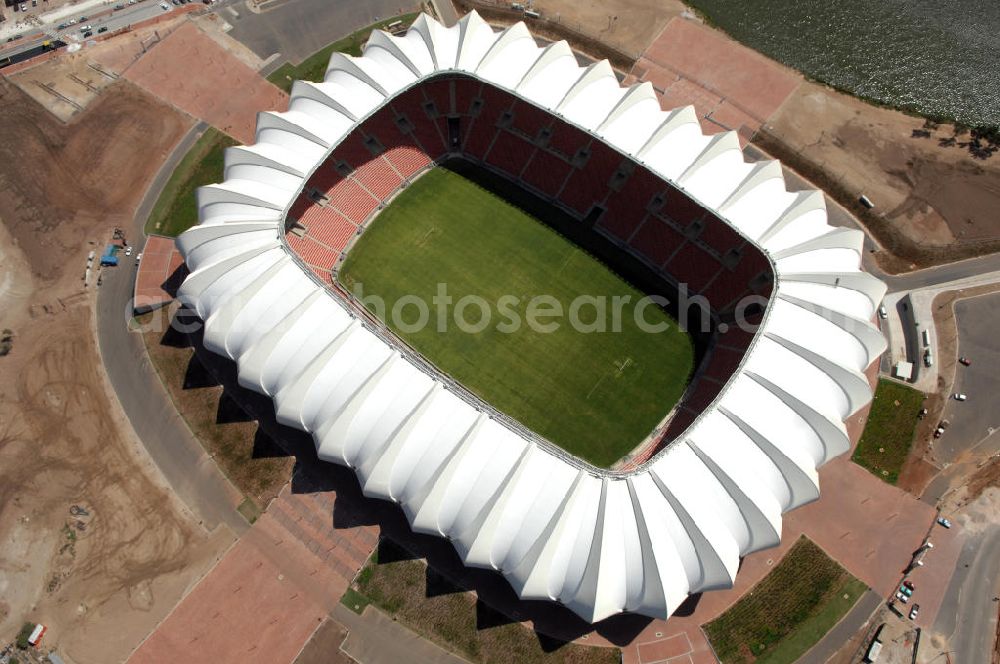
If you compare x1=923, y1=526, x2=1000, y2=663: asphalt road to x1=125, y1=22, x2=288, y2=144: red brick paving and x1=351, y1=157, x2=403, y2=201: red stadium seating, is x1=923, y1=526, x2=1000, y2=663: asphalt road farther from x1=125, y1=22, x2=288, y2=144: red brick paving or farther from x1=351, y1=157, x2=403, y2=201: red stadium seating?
x1=125, y1=22, x2=288, y2=144: red brick paving

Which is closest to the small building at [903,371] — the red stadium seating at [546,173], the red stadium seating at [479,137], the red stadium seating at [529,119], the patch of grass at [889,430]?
the patch of grass at [889,430]

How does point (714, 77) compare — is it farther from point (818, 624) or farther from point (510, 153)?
point (818, 624)

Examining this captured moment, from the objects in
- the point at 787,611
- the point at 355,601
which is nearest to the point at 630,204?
the point at 787,611

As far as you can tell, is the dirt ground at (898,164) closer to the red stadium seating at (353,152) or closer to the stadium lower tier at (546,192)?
the stadium lower tier at (546,192)

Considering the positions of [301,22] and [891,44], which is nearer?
[301,22]

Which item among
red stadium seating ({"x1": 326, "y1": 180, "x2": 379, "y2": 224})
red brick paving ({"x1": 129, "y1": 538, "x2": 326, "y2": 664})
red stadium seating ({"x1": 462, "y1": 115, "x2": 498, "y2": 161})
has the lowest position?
red brick paving ({"x1": 129, "y1": 538, "x2": 326, "y2": 664})

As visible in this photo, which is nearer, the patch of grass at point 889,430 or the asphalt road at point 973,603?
the asphalt road at point 973,603

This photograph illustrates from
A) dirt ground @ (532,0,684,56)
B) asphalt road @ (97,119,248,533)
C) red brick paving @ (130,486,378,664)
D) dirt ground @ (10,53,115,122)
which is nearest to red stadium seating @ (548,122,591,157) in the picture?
dirt ground @ (532,0,684,56)
